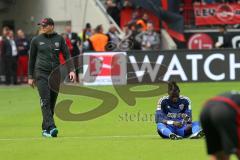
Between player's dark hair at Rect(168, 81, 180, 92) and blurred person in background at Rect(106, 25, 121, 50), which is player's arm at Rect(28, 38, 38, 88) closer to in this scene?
player's dark hair at Rect(168, 81, 180, 92)

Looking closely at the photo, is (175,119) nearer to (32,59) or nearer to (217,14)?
(32,59)

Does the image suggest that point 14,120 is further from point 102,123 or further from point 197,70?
point 197,70

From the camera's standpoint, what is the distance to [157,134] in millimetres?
15422

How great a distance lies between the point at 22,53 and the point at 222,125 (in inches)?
956

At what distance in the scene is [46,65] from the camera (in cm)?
1519

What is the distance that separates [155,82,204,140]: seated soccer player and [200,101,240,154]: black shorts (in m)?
6.55

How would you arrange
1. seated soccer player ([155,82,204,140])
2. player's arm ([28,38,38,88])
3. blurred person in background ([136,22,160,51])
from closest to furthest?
seated soccer player ([155,82,204,140]) < player's arm ([28,38,38,88]) < blurred person in background ([136,22,160,51])

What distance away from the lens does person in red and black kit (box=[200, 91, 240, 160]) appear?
7445 mm

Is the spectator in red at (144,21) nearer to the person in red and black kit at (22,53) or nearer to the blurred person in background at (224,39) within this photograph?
the blurred person in background at (224,39)

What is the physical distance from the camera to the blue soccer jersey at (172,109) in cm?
1433

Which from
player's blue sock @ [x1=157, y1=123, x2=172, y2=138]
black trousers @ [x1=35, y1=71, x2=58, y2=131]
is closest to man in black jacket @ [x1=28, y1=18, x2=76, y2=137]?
black trousers @ [x1=35, y1=71, x2=58, y2=131]

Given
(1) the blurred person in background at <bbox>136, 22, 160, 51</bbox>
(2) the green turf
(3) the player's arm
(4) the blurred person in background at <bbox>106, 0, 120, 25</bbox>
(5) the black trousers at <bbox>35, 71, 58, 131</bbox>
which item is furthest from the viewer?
(4) the blurred person in background at <bbox>106, 0, 120, 25</bbox>

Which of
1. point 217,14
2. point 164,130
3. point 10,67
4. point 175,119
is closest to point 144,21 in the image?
point 217,14

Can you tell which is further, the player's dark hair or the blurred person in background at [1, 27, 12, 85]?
the blurred person in background at [1, 27, 12, 85]
